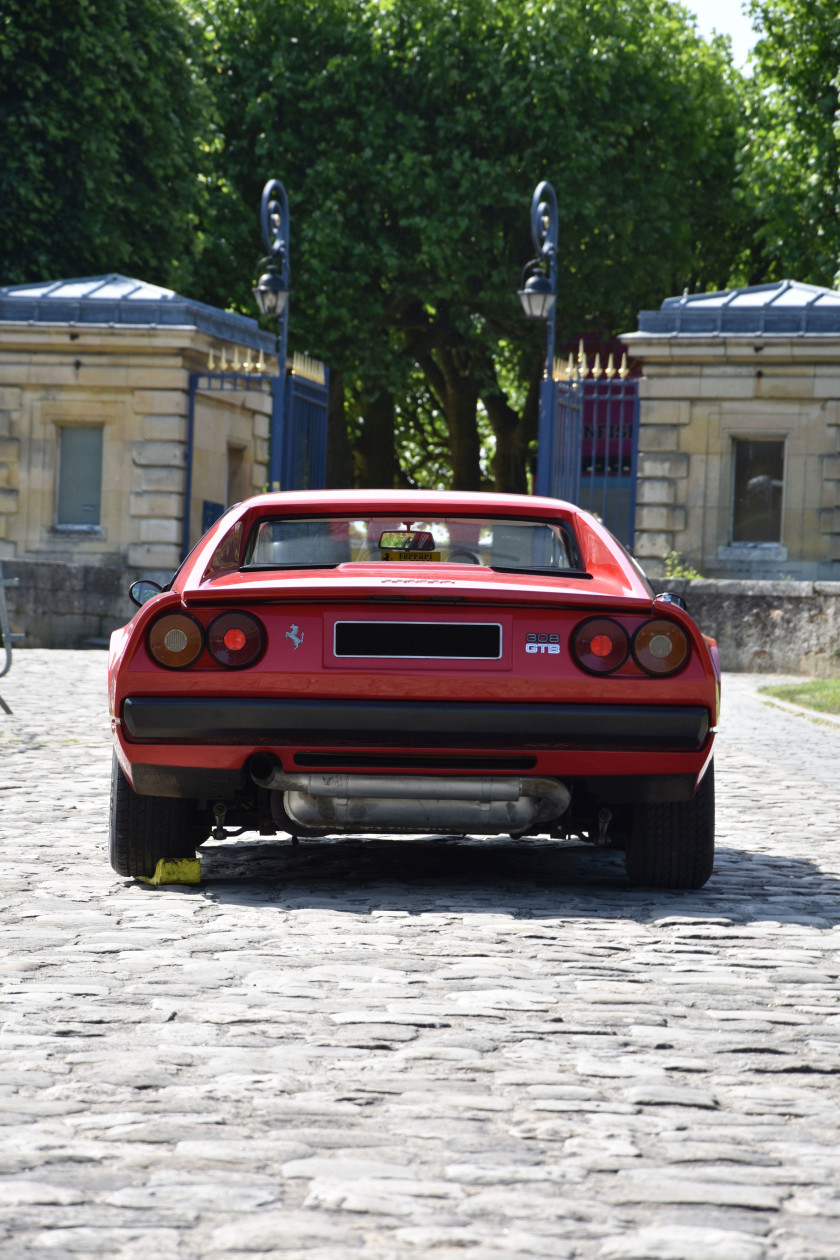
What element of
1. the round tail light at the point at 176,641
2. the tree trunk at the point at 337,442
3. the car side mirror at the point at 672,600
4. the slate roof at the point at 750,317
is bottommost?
the round tail light at the point at 176,641

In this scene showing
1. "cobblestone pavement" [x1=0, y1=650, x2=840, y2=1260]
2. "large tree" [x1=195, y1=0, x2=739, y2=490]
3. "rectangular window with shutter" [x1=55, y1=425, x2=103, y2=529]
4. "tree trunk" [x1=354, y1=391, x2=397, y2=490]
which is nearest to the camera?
"cobblestone pavement" [x1=0, y1=650, x2=840, y2=1260]

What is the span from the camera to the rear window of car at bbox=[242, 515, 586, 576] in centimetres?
698

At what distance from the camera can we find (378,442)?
40.9 metres

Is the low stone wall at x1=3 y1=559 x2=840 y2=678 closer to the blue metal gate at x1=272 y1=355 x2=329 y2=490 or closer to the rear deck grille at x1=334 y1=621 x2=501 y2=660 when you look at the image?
the blue metal gate at x1=272 y1=355 x2=329 y2=490

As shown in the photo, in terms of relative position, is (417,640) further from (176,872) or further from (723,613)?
(723,613)

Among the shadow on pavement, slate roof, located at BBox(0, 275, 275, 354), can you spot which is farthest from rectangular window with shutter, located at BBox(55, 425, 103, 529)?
the shadow on pavement

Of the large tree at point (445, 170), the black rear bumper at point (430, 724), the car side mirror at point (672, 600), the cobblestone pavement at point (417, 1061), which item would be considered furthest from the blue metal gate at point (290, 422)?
the black rear bumper at point (430, 724)

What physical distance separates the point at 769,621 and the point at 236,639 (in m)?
16.5

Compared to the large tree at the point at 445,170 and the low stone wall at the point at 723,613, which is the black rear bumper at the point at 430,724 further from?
the large tree at the point at 445,170

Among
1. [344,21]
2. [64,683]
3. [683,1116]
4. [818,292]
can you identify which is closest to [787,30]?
[344,21]

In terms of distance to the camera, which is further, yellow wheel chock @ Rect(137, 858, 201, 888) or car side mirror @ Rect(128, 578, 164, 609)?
car side mirror @ Rect(128, 578, 164, 609)

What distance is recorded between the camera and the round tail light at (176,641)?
20.3ft

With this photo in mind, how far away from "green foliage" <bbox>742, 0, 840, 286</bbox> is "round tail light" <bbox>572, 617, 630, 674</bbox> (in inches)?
1250

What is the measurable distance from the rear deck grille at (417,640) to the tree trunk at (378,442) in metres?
34.3
